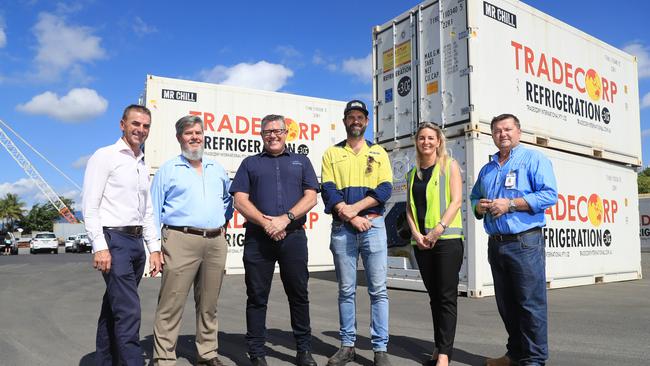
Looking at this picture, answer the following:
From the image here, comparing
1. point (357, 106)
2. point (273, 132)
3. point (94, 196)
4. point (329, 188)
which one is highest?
point (357, 106)

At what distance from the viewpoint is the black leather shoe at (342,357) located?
3.46 m

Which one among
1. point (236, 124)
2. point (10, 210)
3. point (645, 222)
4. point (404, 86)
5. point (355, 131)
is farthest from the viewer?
point (10, 210)

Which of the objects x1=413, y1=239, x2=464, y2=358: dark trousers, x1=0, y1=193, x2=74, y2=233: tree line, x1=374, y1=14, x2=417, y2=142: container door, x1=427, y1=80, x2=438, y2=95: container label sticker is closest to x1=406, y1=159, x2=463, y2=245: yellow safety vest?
x1=413, y1=239, x2=464, y2=358: dark trousers

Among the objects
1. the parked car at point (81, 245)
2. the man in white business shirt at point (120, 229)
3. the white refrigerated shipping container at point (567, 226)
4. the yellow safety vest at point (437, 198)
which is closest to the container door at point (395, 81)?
the white refrigerated shipping container at point (567, 226)

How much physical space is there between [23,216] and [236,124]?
67.9 metres

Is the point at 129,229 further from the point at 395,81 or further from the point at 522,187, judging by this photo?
the point at 395,81

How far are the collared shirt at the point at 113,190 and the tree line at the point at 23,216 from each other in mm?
73411

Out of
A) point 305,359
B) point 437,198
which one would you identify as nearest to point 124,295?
point 305,359

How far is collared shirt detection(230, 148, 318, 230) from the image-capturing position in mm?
3545

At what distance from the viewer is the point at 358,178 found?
365 centimetres

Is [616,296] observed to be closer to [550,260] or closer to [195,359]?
[550,260]

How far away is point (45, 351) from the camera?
4004 mm

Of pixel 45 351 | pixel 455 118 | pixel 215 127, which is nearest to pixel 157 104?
pixel 215 127

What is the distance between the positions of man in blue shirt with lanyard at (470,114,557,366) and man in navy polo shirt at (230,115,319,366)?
1393 mm
